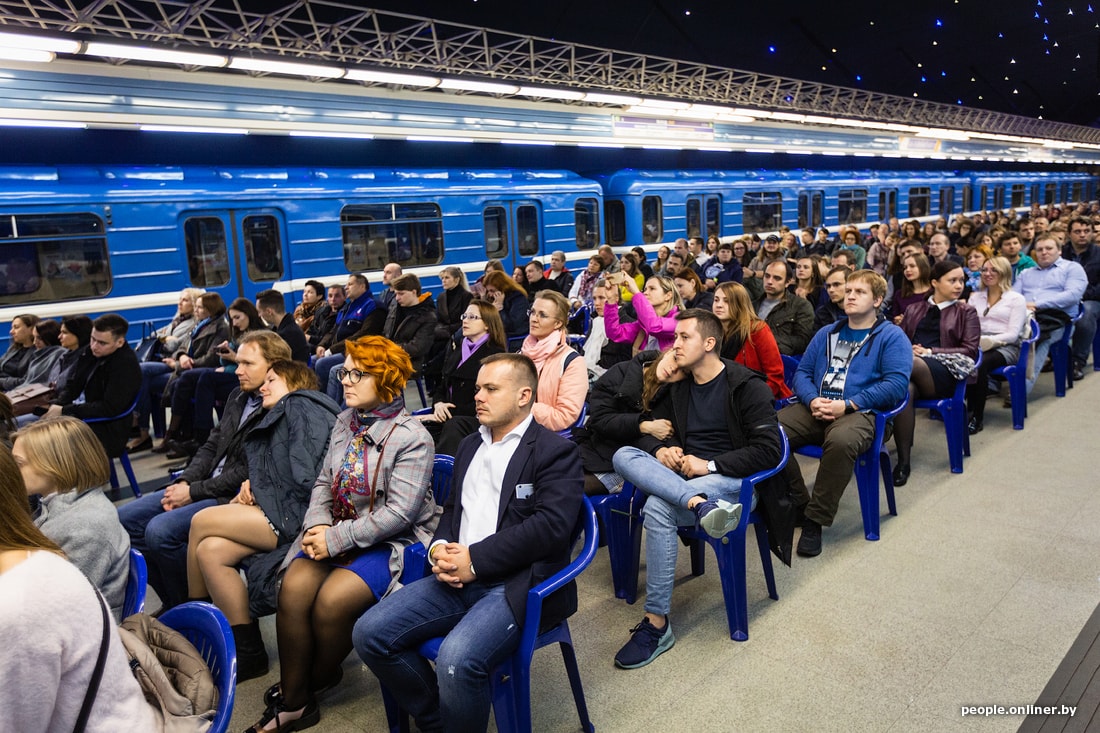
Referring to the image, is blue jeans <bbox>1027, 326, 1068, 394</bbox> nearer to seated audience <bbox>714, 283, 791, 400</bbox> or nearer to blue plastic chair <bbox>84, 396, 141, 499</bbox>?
seated audience <bbox>714, 283, 791, 400</bbox>

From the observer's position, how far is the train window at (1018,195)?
90.3 ft

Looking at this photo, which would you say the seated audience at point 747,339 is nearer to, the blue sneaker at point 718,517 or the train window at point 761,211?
the blue sneaker at point 718,517

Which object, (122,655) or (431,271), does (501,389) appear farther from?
(431,271)

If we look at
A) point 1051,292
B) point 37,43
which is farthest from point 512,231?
point 1051,292

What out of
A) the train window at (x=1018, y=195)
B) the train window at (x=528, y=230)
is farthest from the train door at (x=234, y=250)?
the train window at (x=1018, y=195)

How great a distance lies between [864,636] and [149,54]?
8807 mm

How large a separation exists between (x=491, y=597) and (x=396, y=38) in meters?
10.4

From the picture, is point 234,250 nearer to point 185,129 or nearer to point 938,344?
point 185,129

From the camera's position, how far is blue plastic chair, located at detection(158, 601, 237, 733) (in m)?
1.75

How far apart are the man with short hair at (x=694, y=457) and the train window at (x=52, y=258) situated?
6.91 meters

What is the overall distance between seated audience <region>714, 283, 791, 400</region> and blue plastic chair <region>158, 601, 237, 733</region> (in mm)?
3335

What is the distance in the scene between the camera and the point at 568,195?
482 inches

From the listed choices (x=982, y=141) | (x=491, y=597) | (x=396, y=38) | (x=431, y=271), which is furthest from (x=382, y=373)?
(x=982, y=141)

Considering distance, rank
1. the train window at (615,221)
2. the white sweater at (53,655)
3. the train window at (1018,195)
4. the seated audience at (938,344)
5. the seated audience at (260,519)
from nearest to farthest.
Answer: the white sweater at (53,655) < the seated audience at (260,519) < the seated audience at (938,344) < the train window at (615,221) < the train window at (1018,195)
